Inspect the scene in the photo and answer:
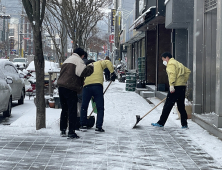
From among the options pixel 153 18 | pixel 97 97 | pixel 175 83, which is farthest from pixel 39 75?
pixel 153 18

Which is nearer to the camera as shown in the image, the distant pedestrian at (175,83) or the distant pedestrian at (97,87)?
the distant pedestrian at (97,87)

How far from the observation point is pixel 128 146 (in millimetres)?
6965

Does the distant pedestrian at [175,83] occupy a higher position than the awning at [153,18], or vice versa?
the awning at [153,18]

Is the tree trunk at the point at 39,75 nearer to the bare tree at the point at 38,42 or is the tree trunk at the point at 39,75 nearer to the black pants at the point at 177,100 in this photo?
the bare tree at the point at 38,42

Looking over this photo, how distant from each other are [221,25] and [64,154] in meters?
3.78

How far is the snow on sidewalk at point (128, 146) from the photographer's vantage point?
18.9 ft

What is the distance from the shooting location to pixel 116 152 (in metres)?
6.46

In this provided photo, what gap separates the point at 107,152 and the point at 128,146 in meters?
0.63

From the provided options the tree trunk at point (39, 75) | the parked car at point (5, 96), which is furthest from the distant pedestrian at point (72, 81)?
the parked car at point (5, 96)

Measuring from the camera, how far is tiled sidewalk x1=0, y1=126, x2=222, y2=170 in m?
5.64

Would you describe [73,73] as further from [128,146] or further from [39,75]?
[128,146]

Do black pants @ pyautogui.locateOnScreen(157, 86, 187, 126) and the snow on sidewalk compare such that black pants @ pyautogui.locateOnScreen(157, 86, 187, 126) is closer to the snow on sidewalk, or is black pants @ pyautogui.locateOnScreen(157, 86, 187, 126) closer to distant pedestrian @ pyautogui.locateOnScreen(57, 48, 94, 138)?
the snow on sidewalk

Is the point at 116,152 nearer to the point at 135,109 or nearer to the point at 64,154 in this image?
the point at 64,154

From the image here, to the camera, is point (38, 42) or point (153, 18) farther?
point (153, 18)
